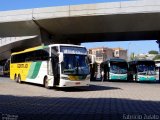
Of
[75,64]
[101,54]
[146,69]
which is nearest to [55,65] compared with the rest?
[75,64]

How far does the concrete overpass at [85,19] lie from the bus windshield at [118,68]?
4.62 meters

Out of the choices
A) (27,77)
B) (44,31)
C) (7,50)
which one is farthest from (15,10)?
(7,50)

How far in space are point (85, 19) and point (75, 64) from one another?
17.6 metres

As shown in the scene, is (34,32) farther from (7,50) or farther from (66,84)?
(66,84)

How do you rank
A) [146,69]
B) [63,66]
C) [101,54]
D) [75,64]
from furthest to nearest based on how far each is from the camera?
[101,54]
[146,69]
[75,64]
[63,66]

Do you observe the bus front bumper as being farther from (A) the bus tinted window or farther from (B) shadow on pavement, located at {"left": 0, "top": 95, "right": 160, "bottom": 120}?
(B) shadow on pavement, located at {"left": 0, "top": 95, "right": 160, "bottom": 120}

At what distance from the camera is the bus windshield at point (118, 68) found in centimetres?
4112

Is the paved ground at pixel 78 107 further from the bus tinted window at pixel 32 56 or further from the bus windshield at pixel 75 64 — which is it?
the bus tinted window at pixel 32 56

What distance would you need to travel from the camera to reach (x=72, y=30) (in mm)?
46781

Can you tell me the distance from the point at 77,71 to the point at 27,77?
8.31m

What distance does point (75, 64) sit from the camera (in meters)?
23.9

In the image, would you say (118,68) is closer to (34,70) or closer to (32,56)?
(32,56)

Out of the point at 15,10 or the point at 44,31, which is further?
the point at 44,31

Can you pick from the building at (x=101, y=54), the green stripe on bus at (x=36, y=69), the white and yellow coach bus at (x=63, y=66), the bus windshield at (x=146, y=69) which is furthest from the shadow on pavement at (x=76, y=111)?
the building at (x=101, y=54)
